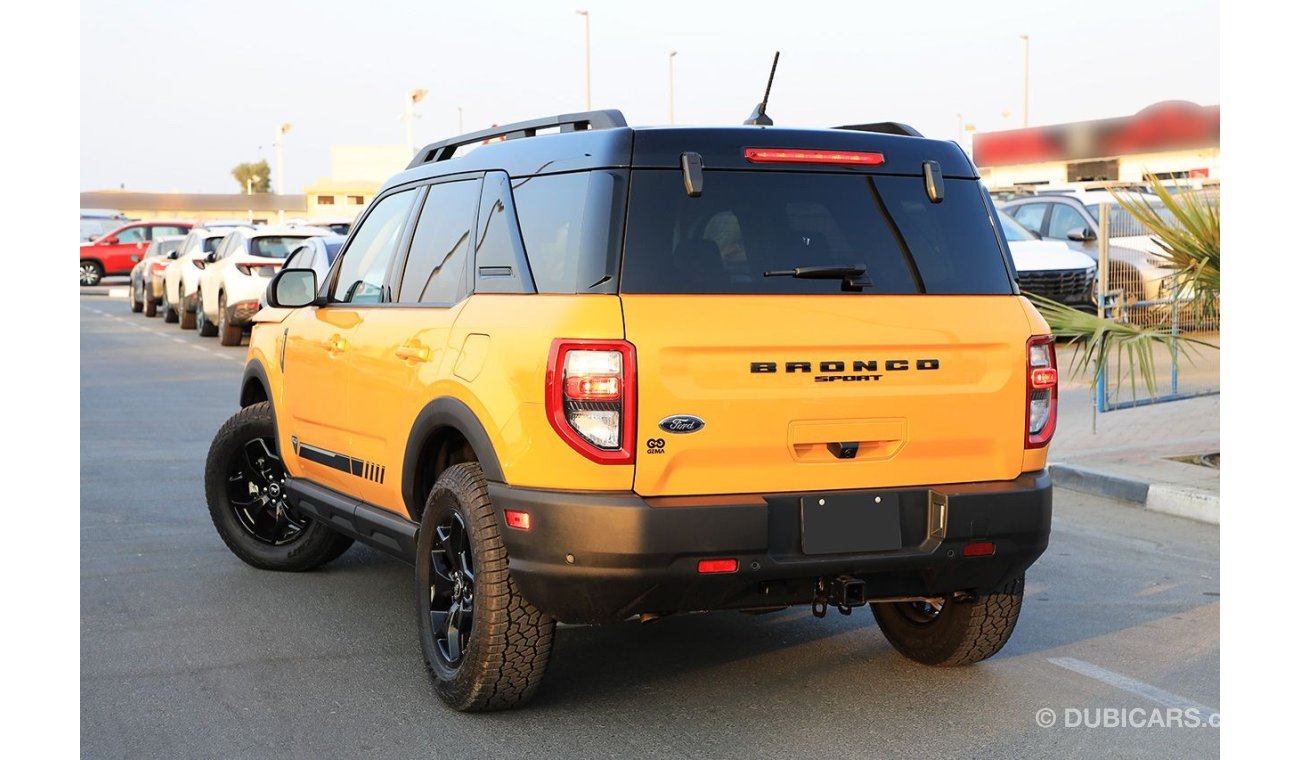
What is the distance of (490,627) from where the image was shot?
501 centimetres

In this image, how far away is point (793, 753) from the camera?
4.86 metres

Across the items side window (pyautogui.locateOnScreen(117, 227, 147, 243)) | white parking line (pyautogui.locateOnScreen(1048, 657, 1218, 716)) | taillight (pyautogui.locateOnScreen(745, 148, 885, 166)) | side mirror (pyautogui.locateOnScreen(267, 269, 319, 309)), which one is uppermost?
side window (pyautogui.locateOnScreen(117, 227, 147, 243))

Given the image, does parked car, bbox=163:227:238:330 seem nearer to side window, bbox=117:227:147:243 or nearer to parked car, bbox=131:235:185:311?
parked car, bbox=131:235:185:311

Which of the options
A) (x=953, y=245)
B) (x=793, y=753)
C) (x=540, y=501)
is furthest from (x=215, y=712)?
(x=953, y=245)

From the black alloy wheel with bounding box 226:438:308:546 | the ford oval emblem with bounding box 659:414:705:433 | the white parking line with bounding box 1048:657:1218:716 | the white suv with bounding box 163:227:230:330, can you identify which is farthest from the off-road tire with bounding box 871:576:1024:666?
the white suv with bounding box 163:227:230:330

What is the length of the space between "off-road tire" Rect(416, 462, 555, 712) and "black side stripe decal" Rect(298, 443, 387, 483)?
2.83 ft

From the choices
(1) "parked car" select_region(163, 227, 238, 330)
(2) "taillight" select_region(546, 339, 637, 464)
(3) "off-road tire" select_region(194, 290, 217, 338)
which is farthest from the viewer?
(1) "parked car" select_region(163, 227, 238, 330)

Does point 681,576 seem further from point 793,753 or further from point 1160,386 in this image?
point 1160,386

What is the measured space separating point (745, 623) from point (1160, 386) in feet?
27.1

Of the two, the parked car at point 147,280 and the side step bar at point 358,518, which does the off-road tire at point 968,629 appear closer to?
the side step bar at point 358,518

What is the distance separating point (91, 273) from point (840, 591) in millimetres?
42353

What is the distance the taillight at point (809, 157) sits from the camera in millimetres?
5133

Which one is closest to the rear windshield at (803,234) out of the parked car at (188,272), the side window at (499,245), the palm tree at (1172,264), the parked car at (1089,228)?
the side window at (499,245)

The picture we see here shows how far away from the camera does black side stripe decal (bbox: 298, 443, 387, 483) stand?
20.0 ft
